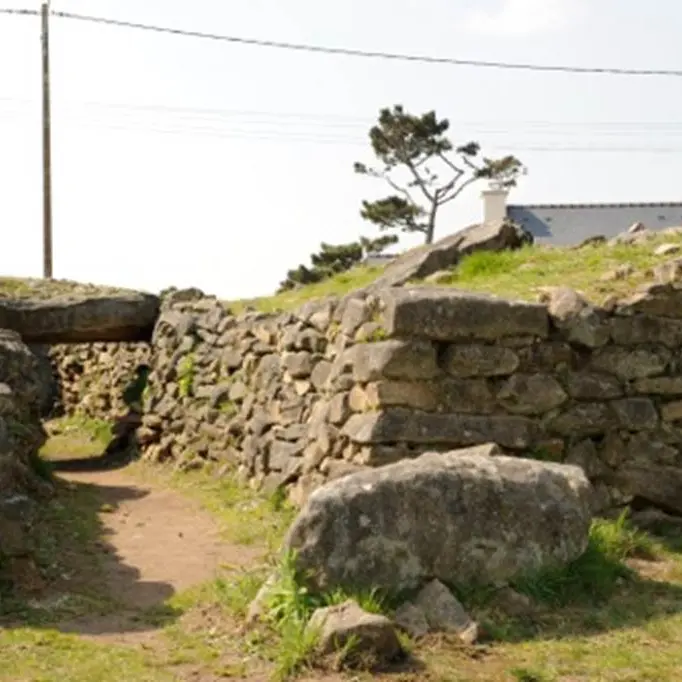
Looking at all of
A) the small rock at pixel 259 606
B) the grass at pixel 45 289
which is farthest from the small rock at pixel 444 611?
the grass at pixel 45 289

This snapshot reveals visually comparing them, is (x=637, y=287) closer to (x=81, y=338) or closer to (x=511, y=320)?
(x=511, y=320)

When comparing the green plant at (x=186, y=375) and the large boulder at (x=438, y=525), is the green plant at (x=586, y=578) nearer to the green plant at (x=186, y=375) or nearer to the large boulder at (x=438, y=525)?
the large boulder at (x=438, y=525)

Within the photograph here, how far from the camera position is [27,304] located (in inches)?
638

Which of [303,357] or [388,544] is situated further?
[303,357]

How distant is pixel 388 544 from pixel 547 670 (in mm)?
1136

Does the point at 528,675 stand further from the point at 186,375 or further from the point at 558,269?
the point at 186,375

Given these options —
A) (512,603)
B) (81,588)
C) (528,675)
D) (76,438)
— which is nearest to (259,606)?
(512,603)

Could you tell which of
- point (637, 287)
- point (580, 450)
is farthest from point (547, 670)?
point (637, 287)

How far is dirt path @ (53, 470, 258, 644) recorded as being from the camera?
21.1 ft

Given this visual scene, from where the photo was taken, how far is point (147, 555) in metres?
8.55

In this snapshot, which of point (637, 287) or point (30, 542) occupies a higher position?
point (637, 287)

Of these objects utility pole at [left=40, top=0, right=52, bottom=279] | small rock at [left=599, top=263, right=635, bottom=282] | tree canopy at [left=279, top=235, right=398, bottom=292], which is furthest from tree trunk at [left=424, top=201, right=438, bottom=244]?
small rock at [left=599, top=263, right=635, bottom=282]

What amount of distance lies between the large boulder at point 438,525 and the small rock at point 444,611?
0.12 metres

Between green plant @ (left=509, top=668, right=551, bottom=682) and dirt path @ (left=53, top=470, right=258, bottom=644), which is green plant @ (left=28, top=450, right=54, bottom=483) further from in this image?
green plant @ (left=509, top=668, right=551, bottom=682)
